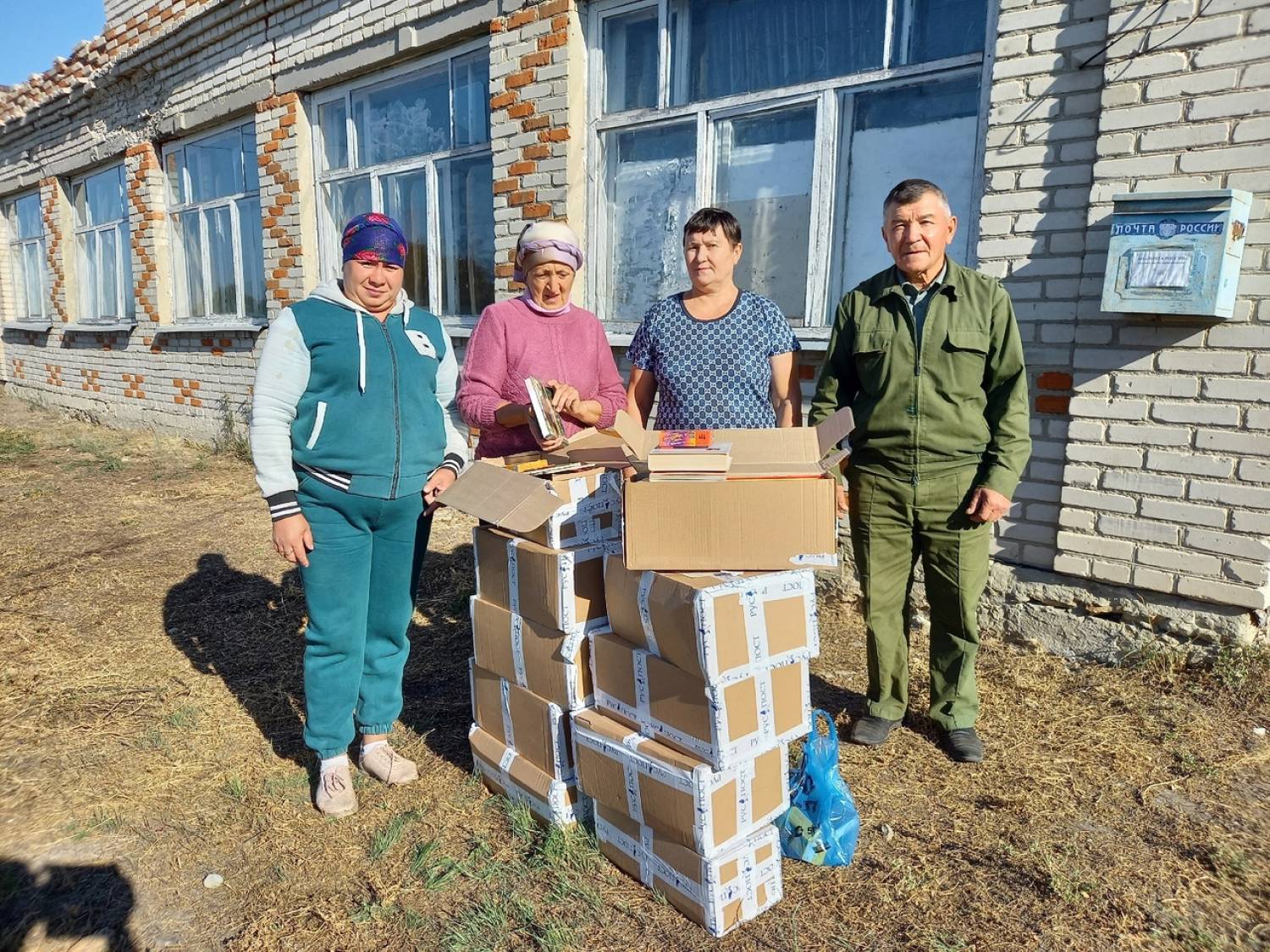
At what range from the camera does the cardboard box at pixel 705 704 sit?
1.86m

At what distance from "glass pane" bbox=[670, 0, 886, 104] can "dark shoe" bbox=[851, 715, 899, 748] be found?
115 inches

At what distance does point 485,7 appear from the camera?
5.10m

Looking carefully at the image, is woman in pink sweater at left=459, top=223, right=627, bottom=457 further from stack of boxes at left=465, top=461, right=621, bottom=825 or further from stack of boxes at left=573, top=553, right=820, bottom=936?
stack of boxes at left=573, top=553, right=820, bottom=936

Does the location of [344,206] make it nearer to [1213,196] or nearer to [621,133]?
[621,133]

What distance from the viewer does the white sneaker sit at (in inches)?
103

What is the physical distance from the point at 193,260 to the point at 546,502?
8.27 m

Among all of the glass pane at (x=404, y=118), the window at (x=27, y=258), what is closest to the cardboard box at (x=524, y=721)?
the glass pane at (x=404, y=118)

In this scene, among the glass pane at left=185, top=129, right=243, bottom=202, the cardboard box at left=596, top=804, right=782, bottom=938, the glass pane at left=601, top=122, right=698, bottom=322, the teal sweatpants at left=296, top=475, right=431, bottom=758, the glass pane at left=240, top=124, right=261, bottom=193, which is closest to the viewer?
the cardboard box at left=596, top=804, right=782, bottom=938

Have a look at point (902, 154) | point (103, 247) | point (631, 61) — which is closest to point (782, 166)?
point (902, 154)

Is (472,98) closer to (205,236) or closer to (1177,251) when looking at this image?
→ (205,236)

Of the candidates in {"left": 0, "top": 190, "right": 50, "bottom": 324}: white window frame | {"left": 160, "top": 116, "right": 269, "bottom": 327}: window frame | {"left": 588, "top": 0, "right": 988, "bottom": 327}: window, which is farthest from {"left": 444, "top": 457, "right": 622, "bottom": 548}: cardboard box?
{"left": 0, "top": 190, "right": 50, "bottom": 324}: white window frame

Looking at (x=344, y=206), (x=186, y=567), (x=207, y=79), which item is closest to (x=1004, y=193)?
(x=186, y=567)

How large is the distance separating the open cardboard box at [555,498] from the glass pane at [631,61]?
313 centimetres

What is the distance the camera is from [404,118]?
241 inches
